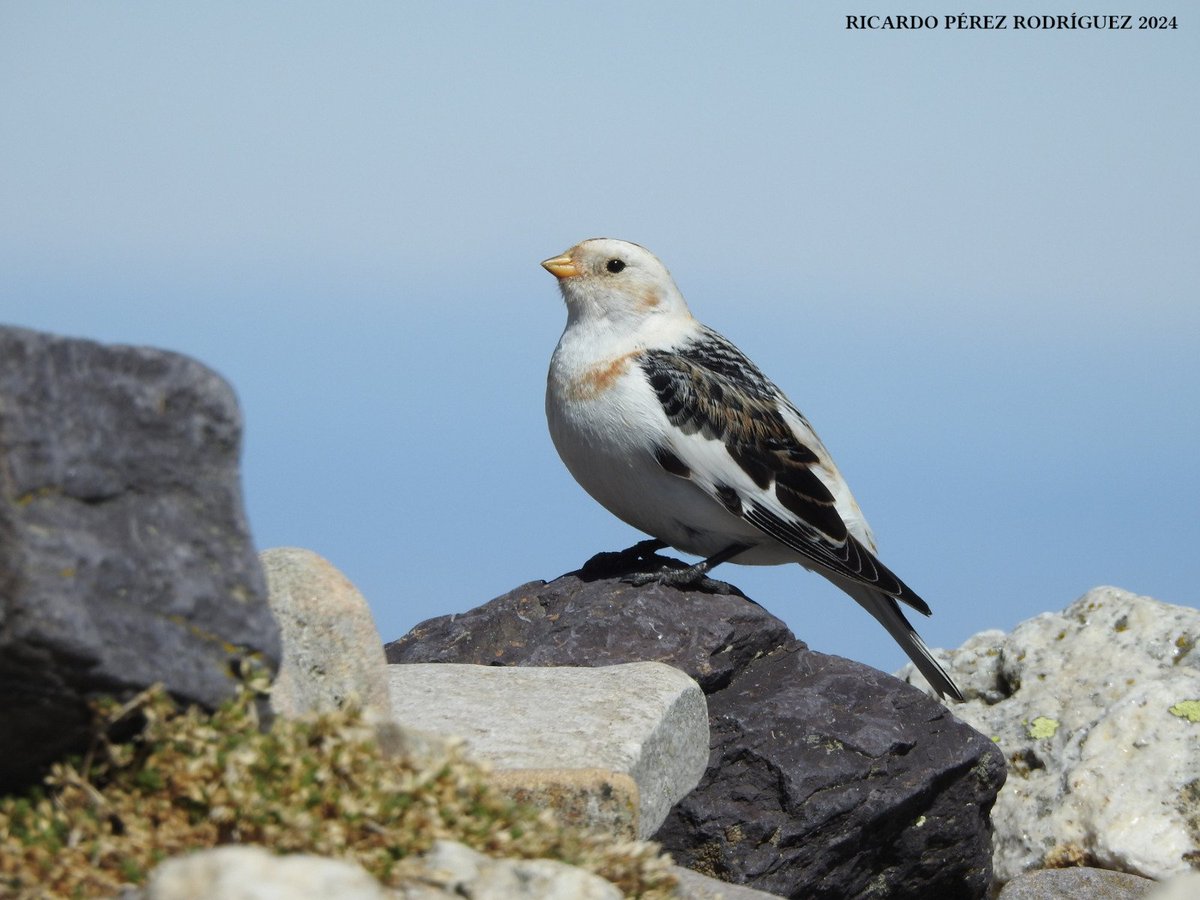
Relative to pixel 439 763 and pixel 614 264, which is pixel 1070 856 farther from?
pixel 439 763

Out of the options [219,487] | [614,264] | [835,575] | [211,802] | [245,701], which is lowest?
[211,802]

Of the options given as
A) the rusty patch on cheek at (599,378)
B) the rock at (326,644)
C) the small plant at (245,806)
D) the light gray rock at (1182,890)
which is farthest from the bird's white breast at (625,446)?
the light gray rock at (1182,890)

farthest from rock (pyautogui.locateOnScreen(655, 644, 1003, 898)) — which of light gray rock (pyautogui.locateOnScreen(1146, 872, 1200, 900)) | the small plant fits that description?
light gray rock (pyautogui.locateOnScreen(1146, 872, 1200, 900))

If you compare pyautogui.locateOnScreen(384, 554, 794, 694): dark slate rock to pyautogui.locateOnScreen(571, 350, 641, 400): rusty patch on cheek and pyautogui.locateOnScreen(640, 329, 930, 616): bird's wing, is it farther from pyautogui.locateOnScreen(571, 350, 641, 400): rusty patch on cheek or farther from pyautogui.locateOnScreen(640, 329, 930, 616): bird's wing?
pyautogui.locateOnScreen(571, 350, 641, 400): rusty patch on cheek

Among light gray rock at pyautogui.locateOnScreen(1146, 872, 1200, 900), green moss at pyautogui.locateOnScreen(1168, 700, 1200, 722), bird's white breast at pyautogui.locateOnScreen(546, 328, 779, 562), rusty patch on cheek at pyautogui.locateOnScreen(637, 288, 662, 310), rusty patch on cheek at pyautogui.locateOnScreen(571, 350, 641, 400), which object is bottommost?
light gray rock at pyautogui.locateOnScreen(1146, 872, 1200, 900)

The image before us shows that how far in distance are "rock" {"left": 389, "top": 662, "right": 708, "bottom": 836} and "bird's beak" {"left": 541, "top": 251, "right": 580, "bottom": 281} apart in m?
3.06

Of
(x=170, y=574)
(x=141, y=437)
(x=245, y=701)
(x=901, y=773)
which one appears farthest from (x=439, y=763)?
(x=901, y=773)

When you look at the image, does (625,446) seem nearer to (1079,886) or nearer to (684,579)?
(684,579)

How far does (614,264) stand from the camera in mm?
9867

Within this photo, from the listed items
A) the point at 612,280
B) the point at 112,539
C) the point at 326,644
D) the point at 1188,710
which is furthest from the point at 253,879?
the point at 1188,710

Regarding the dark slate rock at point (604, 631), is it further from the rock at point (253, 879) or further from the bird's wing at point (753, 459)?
the rock at point (253, 879)

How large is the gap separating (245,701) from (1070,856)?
5.69m

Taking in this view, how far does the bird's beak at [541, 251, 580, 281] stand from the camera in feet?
32.4

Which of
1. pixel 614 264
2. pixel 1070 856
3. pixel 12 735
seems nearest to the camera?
pixel 12 735
